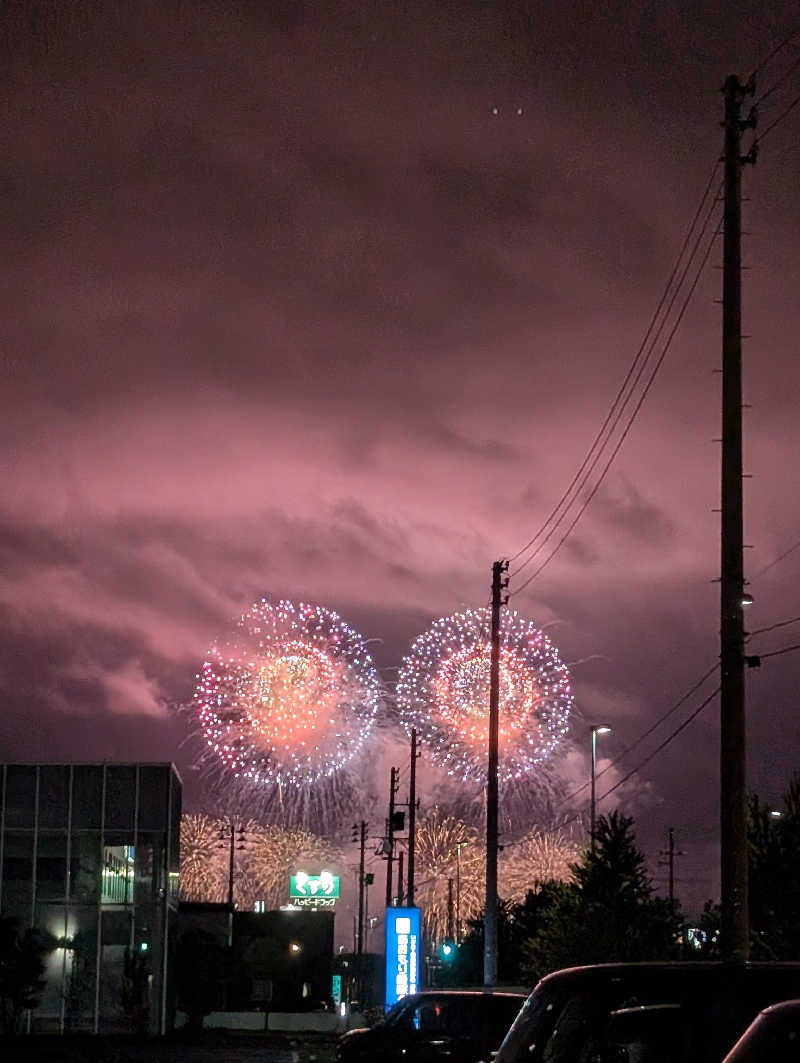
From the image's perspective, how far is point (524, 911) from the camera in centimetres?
7438

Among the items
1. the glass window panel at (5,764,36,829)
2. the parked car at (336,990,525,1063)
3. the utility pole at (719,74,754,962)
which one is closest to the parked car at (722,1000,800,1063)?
the utility pole at (719,74,754,962)

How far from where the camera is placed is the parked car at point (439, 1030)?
65.4 ft

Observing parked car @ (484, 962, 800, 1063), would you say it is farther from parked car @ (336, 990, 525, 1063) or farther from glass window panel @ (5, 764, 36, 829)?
glass window panel @ (5, 764, 36, 829)

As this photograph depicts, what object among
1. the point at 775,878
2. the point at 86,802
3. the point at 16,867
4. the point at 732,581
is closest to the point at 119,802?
the point at 86,802

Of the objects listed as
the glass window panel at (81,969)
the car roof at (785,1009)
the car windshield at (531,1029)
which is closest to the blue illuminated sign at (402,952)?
the glass window panel at (81,969)

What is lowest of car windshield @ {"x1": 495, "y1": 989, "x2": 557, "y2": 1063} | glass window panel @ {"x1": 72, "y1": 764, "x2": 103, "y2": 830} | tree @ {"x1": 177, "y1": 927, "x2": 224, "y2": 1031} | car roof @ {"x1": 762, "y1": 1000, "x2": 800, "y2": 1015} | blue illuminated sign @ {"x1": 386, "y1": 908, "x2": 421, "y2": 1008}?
tree @ {"x1": 177, "y1": 927, "x2": 224, "y2": 1031}

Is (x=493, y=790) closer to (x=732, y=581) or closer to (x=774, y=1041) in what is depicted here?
(x=732, y=581)

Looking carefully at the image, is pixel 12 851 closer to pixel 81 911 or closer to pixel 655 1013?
pixel 81 911

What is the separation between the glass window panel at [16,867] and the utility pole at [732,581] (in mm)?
43292

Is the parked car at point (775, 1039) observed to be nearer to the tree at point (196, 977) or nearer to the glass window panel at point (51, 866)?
the glass window panel at point (51, 866)

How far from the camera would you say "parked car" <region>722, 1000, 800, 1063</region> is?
19.9ft

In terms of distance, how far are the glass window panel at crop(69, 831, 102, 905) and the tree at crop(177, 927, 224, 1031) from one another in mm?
11606

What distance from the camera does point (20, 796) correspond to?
59.0 m

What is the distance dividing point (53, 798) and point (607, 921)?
79.3ft
